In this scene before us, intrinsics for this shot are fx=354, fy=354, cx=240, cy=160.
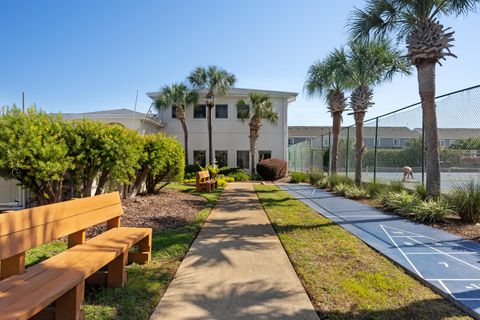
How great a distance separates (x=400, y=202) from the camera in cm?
968

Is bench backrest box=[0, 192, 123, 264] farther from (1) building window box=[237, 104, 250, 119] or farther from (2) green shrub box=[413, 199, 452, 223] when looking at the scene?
(1) building window box=[237, 104, 250, 119]

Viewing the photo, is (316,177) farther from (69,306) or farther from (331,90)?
(69,306)

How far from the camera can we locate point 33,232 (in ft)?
10.6

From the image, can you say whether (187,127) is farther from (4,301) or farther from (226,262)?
(4,301)

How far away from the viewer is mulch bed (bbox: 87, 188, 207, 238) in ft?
25.5

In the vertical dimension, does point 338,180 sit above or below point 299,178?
above

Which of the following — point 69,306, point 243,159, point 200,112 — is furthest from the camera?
point 200,112

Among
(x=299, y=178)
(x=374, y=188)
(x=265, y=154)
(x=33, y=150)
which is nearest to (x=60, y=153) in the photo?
(x=33, y=150)

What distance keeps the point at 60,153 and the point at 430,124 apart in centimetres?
886

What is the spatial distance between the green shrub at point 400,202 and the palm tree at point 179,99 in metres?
18.5

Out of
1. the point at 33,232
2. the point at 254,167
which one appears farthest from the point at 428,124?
the point at 254,167

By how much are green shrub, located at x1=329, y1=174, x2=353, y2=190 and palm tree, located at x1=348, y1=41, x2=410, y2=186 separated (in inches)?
39.0

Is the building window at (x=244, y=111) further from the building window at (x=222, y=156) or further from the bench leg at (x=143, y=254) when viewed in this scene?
the bench leg at (x=143, y=254)

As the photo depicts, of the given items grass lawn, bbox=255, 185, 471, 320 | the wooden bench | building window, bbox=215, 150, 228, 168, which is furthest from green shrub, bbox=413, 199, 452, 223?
building window, bbox=215, 150, 228, 168
